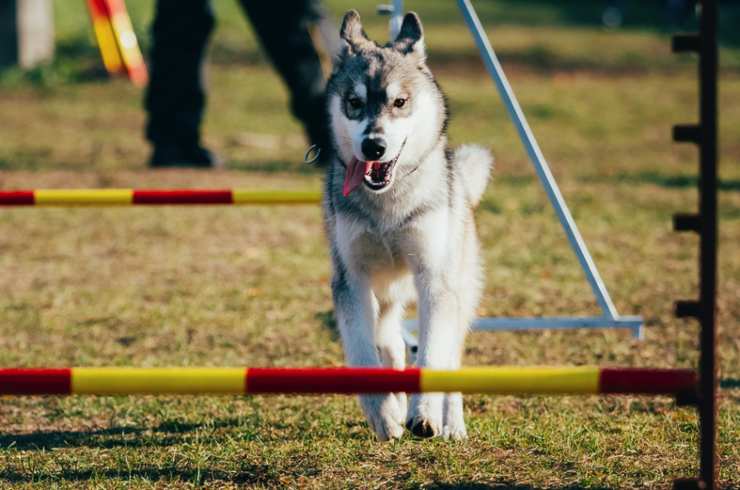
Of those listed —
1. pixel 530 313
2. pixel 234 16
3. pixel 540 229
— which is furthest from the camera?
pixel 234 16

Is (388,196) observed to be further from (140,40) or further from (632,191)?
(140,40)

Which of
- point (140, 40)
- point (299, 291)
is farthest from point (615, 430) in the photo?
point (140, 40)

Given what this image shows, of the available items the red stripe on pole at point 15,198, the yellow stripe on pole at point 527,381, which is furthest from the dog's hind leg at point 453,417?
the red stripe on pole at point 15,198

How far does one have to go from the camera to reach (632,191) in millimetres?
9828

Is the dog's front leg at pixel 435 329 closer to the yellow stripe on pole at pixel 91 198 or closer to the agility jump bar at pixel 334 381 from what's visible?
the agility jump bar at pixel 334 381

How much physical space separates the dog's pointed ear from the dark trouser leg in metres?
5.44

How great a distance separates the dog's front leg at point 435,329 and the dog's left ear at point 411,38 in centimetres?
88

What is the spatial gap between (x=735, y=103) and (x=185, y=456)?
1297cm

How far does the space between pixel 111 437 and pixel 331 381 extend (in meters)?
1.62

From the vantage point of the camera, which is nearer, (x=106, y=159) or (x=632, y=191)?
(x=632, y=191)

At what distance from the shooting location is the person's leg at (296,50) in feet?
30.3

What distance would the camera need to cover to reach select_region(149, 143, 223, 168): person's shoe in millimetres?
10094

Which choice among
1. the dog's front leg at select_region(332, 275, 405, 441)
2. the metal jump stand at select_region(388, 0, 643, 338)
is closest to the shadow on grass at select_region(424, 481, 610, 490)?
the dog's front leg at select_region(332, 275, 405, 441)

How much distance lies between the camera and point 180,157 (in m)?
10.1
